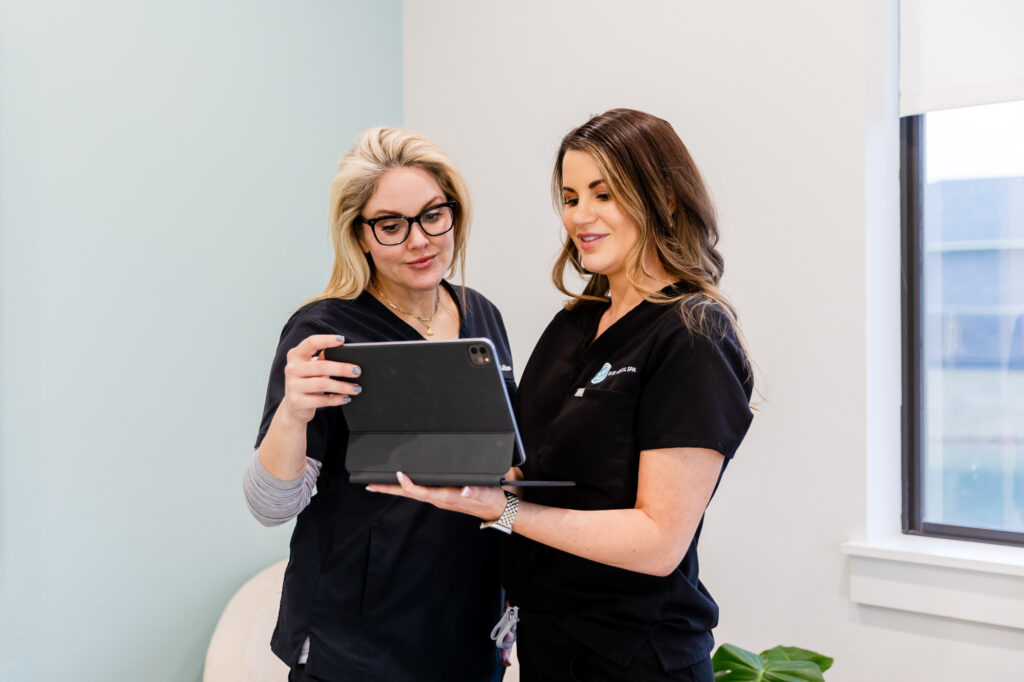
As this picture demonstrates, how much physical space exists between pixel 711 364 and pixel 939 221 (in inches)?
49.8

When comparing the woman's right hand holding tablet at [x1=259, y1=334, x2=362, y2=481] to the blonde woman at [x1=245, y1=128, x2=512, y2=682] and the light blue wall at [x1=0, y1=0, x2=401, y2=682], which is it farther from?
the light blue wall at [x1=0, y1=0, x2=401, y2=682]

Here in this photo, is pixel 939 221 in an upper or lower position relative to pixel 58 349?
upper

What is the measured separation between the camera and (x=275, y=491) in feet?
3.62

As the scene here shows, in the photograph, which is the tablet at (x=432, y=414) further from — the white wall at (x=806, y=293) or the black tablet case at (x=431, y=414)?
the white wall at (x=806, y=293)

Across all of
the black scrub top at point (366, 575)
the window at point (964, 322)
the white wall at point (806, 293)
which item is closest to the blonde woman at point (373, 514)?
the black scrub top at point (366, 575)

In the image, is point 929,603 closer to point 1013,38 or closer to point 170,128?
point 1013,38

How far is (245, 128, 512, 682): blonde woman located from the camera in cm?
115

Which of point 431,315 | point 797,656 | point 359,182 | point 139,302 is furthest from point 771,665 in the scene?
point 139,302

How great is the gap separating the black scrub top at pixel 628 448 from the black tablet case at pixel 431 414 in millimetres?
135

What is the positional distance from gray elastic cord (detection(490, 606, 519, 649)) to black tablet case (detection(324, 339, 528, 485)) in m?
0.32

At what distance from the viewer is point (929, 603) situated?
5.70 ft

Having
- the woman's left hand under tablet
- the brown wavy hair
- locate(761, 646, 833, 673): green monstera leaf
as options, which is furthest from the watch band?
locate(761, 646, 833, 673): green monstera leaf

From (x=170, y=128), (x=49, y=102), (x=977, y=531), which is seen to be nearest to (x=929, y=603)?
(x=977, y=531)

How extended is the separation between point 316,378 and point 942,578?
1439 millimetres
